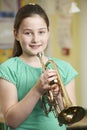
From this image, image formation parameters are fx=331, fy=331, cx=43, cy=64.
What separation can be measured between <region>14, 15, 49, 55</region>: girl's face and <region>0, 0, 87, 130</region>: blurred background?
172 cm

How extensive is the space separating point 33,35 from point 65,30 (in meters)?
2.00

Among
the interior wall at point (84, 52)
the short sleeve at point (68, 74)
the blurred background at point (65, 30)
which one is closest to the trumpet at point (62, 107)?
the short sleeve at point (68, 74)

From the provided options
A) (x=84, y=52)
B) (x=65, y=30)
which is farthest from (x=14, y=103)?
(x=84, y=52)

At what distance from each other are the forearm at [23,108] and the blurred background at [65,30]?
5.99ft

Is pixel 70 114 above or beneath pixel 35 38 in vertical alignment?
beneath

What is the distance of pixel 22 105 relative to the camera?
111 centimetres

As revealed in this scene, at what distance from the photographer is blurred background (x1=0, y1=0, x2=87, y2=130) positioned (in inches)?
117

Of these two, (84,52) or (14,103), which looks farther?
(84,52)

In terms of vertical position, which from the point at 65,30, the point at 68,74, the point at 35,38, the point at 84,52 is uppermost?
the point at 35,38

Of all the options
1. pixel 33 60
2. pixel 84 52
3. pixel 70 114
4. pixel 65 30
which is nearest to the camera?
pixel 70 114

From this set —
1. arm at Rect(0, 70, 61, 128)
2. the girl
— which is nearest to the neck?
the girl

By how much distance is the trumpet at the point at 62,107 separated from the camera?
1.10 metres

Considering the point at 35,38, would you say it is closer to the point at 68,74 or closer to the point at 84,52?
the point at 68,74

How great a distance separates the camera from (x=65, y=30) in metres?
3.17
